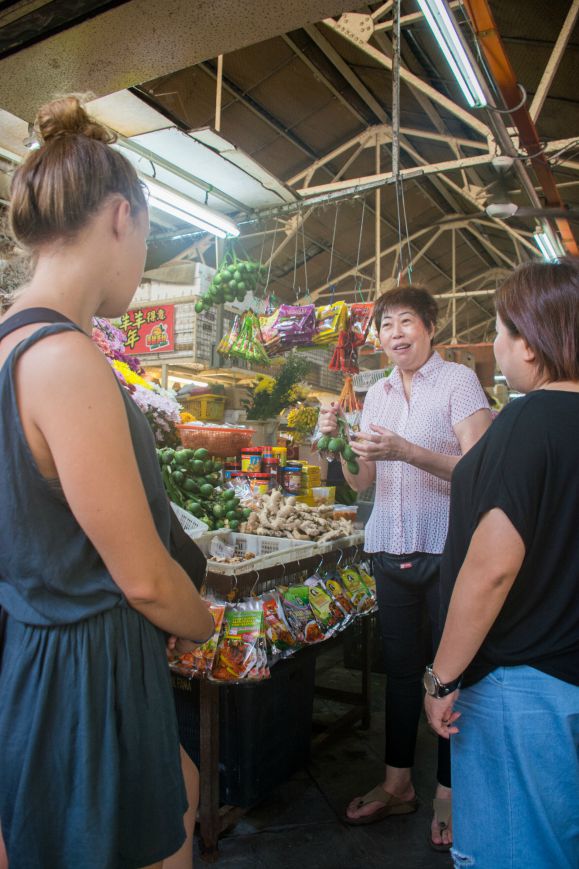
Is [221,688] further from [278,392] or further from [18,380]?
[278,392]

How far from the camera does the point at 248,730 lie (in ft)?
7.19

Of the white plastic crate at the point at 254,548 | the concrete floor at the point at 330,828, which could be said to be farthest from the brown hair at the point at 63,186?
the concrete floor at the point at 330,828

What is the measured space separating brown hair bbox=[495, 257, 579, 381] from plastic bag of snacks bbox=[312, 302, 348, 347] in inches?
85.0

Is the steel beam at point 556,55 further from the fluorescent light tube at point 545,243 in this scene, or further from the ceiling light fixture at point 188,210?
the ceiling light fixture at point 188,210

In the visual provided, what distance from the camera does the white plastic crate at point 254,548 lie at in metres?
2.15

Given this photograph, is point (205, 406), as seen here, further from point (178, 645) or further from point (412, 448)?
point (178, 645)

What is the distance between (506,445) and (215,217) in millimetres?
3827

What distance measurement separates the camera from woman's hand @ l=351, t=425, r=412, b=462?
6.81ft

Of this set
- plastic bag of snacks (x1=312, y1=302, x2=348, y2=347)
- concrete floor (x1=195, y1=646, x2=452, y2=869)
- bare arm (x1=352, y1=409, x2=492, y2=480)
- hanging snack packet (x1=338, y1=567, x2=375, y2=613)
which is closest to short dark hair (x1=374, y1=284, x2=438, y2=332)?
bare arm (x1=352, y1=409, x2=492, y2=480)

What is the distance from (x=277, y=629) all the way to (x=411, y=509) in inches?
26.3

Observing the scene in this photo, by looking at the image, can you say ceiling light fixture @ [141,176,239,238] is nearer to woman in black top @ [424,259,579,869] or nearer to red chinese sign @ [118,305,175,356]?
red chinese sign @ [118,305,175,356]

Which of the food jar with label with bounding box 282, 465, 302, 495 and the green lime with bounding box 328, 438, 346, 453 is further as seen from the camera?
the food jar with label with bounding box 282, 465, 302, 495

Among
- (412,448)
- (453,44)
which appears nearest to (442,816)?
(412,448)

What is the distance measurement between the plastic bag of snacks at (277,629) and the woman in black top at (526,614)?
0.98 meters
